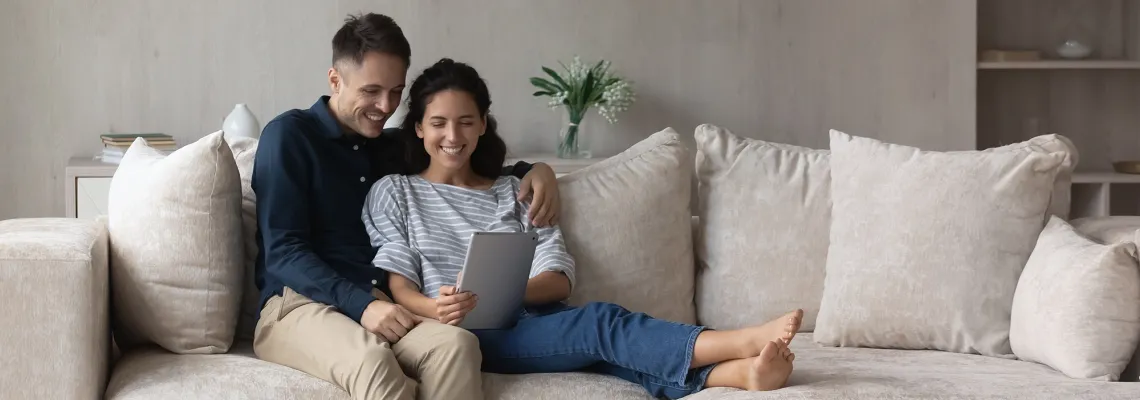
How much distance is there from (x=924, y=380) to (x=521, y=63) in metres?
2.37

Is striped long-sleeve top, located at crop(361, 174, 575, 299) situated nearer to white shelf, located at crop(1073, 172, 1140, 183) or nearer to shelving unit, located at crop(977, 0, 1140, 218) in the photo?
white shelf, located at crop(1073, 172, 1140, 183)

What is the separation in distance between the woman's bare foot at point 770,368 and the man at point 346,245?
0.46 metres

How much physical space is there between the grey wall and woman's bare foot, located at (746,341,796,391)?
2288 mm

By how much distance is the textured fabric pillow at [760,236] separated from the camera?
2516 millimetres

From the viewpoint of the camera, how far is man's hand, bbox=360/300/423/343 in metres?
2.14

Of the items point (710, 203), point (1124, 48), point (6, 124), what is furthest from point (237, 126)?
point (1124, 48)

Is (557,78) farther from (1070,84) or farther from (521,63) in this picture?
(1070,84)

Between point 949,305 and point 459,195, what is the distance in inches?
39.2

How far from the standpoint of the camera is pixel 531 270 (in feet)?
7.81

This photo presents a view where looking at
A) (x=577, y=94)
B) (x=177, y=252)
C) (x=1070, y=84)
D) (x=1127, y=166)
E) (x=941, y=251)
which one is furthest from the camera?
(x=1070, y=84)

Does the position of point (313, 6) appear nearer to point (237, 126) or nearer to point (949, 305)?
point (237, 126)

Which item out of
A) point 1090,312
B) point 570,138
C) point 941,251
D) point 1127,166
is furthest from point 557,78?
point 1090,312

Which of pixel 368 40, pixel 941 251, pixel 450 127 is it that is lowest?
pixel 941 251

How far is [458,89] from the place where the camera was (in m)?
2.43
